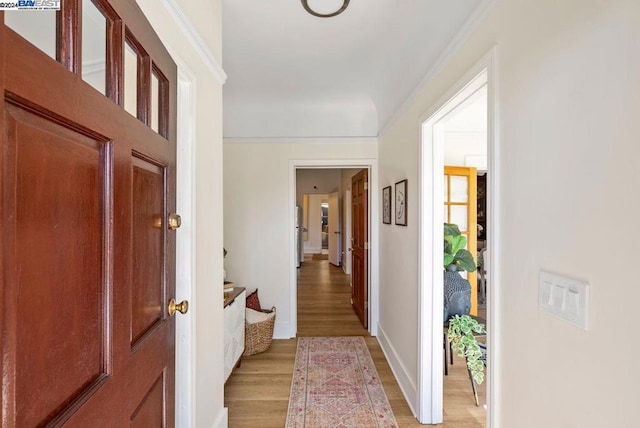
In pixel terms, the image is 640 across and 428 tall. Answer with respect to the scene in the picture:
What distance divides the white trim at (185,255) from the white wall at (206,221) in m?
0.03

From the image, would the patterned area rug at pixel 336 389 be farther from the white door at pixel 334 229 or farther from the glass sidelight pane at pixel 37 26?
the white door at pixel 334 229

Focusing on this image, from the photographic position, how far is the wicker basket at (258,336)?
3010mm

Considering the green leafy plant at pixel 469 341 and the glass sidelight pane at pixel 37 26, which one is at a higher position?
the glass sidelight pane at pixel 37 26

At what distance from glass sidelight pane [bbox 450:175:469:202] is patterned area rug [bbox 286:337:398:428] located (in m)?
1.82

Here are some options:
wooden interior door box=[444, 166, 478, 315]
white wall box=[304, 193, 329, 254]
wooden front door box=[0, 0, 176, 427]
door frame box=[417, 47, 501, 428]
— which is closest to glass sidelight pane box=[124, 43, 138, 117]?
wooden front door box=[0, 0, 176, 427]

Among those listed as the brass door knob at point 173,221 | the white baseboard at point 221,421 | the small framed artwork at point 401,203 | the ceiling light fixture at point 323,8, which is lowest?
the white baseboard at point 221,421

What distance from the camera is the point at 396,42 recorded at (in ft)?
7.23

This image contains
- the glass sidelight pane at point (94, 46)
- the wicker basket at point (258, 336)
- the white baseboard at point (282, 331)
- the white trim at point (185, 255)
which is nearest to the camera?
the glass sidelight pane at point (94, 46)

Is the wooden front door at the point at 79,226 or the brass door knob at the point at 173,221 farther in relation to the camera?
the brass door knob at the point at 173,221

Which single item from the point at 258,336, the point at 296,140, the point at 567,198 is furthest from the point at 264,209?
the point at 567,198

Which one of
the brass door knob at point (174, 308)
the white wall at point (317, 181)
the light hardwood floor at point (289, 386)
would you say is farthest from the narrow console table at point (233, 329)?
the white wall at point (317, 181)

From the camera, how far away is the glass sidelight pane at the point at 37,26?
0.50 meters

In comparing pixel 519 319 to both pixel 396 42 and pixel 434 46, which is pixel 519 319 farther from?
pixel 396 42

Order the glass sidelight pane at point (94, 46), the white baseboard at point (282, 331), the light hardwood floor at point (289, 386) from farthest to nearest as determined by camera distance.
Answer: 1. the white baseboard at point (282, 331)
2. the light hardwood floor at point (289, 386)
3. the glass sidelight pane at point (94, 46)
